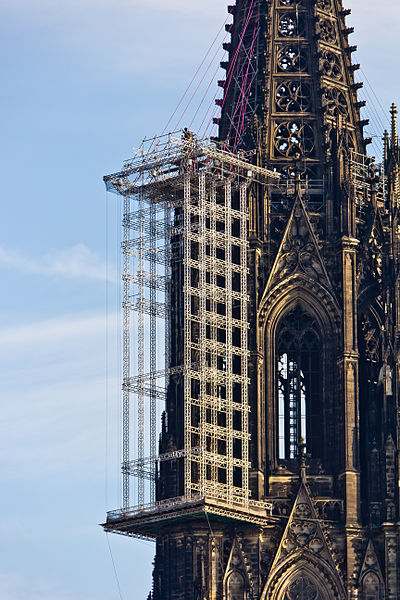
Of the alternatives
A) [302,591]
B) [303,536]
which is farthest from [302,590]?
[303,536]

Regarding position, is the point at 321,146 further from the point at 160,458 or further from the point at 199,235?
the point at 160,458

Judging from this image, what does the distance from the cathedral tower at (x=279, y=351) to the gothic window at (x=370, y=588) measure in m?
0.08

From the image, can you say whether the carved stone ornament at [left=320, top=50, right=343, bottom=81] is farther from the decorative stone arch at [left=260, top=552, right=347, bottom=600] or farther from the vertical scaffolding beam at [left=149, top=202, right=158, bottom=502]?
the decorative stone arch at [left=260, top=552, right=347, bottom=600]

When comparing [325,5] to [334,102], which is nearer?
[334,102]

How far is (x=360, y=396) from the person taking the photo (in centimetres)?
10975

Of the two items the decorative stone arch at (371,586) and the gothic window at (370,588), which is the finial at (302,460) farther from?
the gothic window at (370,588)

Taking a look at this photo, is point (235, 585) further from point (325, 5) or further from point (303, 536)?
point (325, 5)

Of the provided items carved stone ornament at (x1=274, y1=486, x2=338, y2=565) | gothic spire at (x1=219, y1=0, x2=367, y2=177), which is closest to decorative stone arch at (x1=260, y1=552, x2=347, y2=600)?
carved stone ornament at (x1=274, y1=486, x2=338, y2=565)

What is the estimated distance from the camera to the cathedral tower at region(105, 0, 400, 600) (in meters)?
105

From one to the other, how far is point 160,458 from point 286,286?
9474mm

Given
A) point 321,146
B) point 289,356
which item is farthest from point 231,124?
point 289,356

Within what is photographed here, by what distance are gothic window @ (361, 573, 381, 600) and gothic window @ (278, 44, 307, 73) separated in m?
23.8

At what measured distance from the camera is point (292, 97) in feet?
376

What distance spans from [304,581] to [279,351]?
34.2 feet
